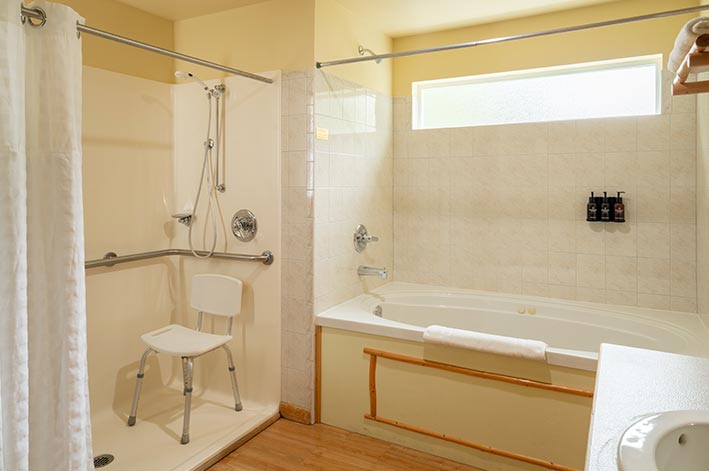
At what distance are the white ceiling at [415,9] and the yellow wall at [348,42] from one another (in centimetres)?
7

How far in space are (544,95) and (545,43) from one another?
32cm

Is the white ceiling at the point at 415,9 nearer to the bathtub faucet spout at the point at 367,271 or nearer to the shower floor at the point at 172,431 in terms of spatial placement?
the bathtub faucet spout at the point at 367,271

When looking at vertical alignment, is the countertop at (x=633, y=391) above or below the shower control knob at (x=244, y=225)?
below

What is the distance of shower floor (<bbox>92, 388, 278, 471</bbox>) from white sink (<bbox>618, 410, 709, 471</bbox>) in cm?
204

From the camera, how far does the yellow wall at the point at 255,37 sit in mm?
2758

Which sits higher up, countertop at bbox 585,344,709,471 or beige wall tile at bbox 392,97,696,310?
beige wall tile at bbox 392,97,696,310

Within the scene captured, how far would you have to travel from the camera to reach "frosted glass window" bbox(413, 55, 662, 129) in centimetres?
294

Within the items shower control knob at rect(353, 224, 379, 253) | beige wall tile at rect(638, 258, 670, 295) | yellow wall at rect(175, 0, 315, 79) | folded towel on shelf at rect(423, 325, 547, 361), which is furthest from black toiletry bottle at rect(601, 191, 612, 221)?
yellow wall at rect(175, 0, 315, 79)

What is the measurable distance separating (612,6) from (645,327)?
1.87m

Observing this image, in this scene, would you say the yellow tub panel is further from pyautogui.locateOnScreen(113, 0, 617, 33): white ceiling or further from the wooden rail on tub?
pyautogui.locateOnScreen(113, 0, 617, 33): white ceiling

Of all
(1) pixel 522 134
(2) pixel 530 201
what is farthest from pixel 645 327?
(1) pixel 522 134

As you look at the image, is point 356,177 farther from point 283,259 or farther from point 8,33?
point 8,33

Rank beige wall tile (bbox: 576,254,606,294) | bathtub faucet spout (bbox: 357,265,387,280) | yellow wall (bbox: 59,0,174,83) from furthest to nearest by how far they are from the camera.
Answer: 1. bathtub faucet spout (bbox: 357,265,387,280)
2. beige wall tile (bbox: 576,254,606,294)
3. yellow wall (bbox: 59,0,174,83)

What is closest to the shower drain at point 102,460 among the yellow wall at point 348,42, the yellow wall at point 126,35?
the yellow wall at point 126,35
